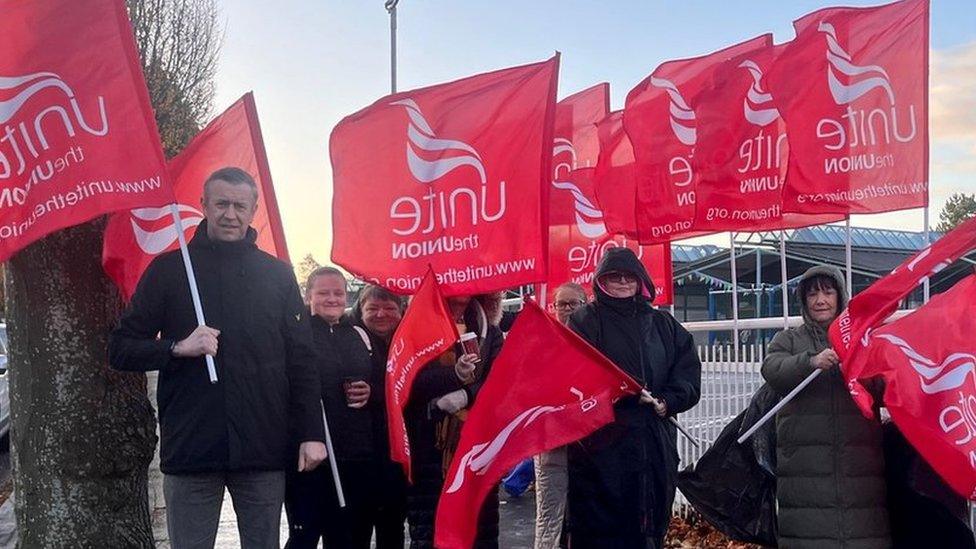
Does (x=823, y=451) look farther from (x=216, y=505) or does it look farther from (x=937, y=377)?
(x=216, y=505)

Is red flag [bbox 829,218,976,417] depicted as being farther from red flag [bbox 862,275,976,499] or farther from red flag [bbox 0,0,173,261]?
red flag [bbox 0,0,173,261]

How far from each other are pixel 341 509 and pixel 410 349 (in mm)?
851

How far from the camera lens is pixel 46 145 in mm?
4734

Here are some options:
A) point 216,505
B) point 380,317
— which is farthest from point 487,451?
point 216,505

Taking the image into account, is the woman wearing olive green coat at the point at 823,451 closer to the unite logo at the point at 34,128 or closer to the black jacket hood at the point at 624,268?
the black jacket hood at the point at 624,268

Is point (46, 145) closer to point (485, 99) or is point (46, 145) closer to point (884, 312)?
point (485, 99)

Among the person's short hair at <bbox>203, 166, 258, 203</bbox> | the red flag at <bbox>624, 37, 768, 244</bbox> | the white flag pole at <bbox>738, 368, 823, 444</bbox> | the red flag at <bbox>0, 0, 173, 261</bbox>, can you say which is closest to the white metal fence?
the red flag at <bbox>624, 37, 768, 244</bbox>

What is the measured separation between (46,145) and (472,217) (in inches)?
86.2

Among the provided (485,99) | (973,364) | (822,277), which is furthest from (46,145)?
(973,364)

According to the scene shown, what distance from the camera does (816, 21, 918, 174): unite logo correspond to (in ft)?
23.5

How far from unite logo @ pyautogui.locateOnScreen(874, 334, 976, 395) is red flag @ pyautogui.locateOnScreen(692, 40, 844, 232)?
2.54m

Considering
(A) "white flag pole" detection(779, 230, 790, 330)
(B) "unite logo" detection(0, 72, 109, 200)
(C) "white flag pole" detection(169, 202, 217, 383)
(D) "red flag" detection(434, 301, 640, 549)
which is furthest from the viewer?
(A) "white flag pole" detection(779, 230, 790, 330)

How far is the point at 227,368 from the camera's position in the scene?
4.28 metres

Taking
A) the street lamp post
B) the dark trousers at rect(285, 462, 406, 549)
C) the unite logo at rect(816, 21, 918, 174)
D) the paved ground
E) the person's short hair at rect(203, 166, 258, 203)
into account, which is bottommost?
the paved ground
